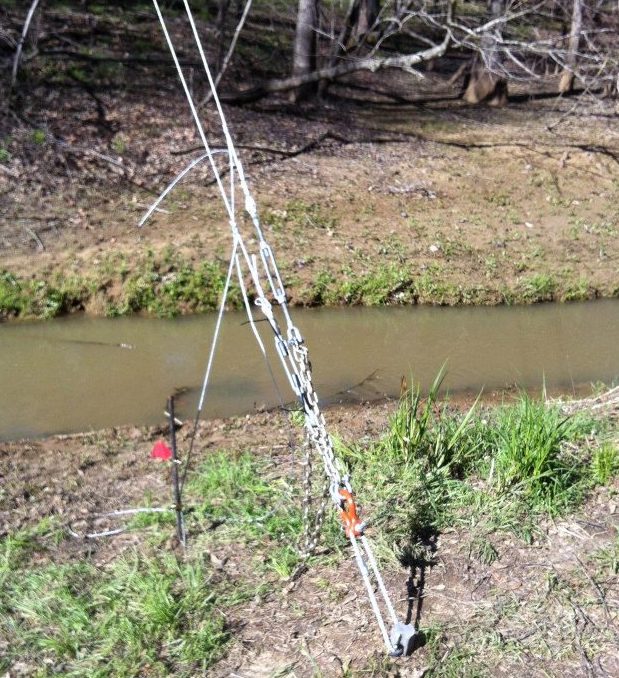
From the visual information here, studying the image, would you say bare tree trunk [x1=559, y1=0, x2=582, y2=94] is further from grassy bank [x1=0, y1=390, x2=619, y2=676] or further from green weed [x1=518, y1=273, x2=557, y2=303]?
grassy bank [x1=0, y1=390, x2=619, y2=676]

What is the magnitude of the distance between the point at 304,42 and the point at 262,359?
7957mm

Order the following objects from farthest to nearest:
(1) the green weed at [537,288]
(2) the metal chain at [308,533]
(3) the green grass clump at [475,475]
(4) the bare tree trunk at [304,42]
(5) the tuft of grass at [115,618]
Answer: (4) the bare tree trunk at [304,42] < (1) the green weed at [537,288] < (3) the green grass clump at [475,475] < (2) the metal chain at [308,533] < (5) the tuft of grass at [115,618]

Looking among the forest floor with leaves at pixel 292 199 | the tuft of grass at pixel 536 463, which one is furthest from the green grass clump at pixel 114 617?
the forest floor with leaves at pixel 292 199

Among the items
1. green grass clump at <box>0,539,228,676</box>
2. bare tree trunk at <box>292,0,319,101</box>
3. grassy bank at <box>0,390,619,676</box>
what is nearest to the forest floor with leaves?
bare tree trunk at <box>292,0,319,101</box>

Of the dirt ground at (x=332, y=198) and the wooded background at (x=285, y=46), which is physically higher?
the wooded background at (x=285, y=46)

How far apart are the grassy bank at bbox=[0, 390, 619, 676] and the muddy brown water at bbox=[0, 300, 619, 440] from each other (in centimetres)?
→ 236

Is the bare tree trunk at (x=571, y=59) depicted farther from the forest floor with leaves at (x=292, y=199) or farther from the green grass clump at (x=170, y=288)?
the green grass clump at (x=170, y=288)

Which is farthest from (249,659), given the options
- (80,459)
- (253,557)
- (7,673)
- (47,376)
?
(47,376)

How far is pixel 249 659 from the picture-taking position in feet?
11.1

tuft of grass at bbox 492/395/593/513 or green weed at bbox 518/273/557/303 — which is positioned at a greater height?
tuft of grass at bbox 492/395/593/513

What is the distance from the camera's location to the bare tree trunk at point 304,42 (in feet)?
45.8

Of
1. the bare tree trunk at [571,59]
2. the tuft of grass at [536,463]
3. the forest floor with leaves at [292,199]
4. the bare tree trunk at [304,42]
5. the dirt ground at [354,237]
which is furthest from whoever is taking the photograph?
the bare tree trunk at [571,59]

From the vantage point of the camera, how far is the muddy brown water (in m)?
7.05

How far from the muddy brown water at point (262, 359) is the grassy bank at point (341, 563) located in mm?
2358
